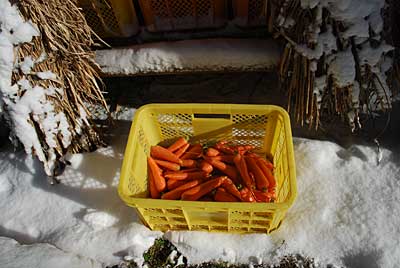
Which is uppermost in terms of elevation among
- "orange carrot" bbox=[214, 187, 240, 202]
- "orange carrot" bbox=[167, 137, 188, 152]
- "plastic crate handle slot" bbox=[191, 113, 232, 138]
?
"plastic crate handle slot" bbox=[191, 113, 232, 138]

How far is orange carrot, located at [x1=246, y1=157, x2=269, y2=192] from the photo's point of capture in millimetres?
2373

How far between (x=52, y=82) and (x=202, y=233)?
45.1 inches

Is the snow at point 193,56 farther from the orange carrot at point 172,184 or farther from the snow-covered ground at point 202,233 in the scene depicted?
the orange carrot at point 172,184

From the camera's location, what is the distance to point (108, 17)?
2.47 meters

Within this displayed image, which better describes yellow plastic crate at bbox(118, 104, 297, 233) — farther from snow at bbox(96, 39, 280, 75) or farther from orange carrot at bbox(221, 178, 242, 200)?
snow at bbox(96, 39, 280, 75)

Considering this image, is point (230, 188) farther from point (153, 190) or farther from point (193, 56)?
point (193, 56)

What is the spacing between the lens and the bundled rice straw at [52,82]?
2.02 m

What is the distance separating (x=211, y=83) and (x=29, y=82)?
129cm

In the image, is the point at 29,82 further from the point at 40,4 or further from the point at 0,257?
the point at 0,257

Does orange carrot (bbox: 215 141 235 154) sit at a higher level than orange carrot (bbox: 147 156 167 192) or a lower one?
higher

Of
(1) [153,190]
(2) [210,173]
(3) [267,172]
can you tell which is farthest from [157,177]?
(3) [267,172]

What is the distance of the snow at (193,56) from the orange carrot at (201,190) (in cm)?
66

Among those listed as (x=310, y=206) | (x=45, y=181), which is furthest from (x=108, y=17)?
(x=310, y=206)

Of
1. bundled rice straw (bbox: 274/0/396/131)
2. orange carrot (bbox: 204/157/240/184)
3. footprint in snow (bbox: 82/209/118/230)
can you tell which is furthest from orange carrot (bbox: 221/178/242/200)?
footprint in snow (bbox: 82/209/118/230)
